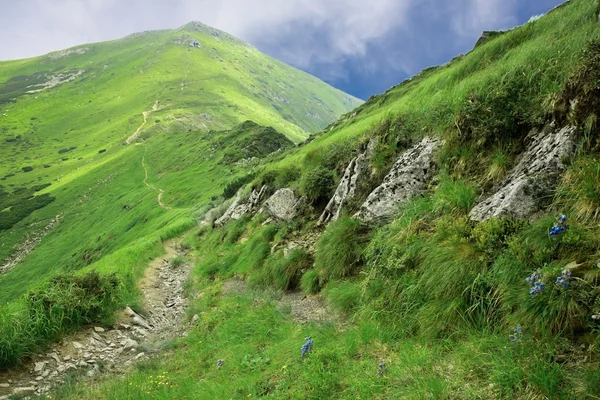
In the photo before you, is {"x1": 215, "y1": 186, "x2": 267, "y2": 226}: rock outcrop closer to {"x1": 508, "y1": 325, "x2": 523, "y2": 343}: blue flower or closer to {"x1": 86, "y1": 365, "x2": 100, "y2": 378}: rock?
{"x1": 86, "y1": 365, "x2": 100, "y2": 378}: rock

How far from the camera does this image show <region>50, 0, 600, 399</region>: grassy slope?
3.98 metres

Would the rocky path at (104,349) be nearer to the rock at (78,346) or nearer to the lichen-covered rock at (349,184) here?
the rock at (78,346)

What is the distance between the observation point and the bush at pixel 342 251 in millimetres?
9211

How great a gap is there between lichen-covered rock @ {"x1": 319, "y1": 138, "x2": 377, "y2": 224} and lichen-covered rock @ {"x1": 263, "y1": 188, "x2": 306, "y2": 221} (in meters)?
2.34

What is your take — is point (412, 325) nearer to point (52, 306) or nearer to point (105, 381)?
point (105, 381)

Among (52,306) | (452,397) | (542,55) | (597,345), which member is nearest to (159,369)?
(52,306)

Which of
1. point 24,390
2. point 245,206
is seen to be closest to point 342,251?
point 24,390

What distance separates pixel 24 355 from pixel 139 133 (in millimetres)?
180612

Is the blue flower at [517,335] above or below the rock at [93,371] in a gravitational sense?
above

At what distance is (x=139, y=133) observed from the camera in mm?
169000

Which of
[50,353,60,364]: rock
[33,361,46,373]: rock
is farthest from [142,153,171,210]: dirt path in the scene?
[33,361,46,373]: rock

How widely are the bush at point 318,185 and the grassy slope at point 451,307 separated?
397 centimetres

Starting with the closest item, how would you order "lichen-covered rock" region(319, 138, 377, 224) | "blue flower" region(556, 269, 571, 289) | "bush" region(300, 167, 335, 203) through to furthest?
"blue flower" region(556, 269, 571, 289)
"lichen-covered rock" region(319, 138, 377, 224)
"bush" region(300, 167, 335, 203)

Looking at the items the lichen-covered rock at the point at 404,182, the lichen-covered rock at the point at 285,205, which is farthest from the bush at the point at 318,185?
the lichen-covered rock at the point at 404,182
